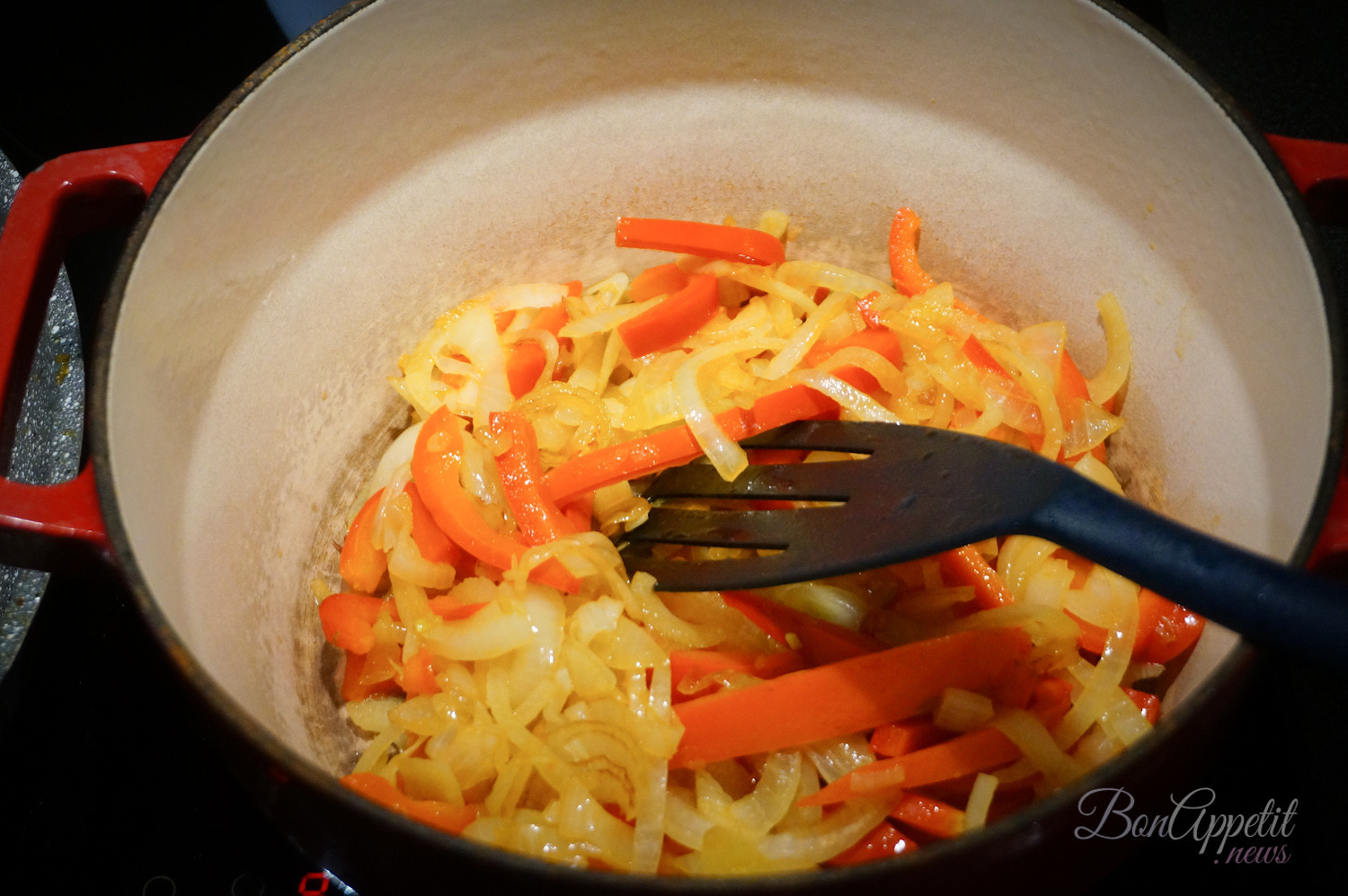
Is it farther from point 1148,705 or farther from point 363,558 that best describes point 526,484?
point 1148,705

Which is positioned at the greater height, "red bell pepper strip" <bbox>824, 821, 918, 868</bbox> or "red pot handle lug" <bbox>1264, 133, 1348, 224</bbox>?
"red pot handle lug" <bbox>1264, 133, 1348, 224</bbox>

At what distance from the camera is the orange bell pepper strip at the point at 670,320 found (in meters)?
1.72

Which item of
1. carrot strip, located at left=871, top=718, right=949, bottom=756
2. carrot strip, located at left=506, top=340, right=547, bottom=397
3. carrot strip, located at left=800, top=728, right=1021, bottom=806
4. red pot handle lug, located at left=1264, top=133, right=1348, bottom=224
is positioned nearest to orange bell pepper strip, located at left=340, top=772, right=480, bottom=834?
carrot strip, located at left=800, top=728, right=1021, bottom=806

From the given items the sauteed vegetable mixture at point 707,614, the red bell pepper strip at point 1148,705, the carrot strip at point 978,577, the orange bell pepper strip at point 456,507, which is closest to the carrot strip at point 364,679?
the sauteed vegetable mixture at point 707,614

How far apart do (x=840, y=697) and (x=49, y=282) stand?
1.24m

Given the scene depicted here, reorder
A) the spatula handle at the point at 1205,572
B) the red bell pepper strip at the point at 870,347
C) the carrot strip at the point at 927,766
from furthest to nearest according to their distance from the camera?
the red bell pepper strip at the point at 870,347
the carrot strip at the point at 927,766
the spatula handle at the point at 1205,572

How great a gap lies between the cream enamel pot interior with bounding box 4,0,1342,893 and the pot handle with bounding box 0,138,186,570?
58mm

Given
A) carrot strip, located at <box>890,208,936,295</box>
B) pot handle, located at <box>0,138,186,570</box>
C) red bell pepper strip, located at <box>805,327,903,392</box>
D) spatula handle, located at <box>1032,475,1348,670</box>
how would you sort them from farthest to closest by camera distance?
carrot strip, located at <box>890,208,936,295</box>
red bell pepper strip, located at <box>805,327,903,392</box>
pot handle, located at <box>0,138,186,570</box>
spatula handle, located at <box>1032,475,1348,670</box>

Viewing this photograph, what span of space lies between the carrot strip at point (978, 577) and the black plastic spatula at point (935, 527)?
0.23 meters

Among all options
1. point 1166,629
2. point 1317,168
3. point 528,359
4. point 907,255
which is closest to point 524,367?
point 528,359

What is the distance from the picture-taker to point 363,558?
5.11 ft

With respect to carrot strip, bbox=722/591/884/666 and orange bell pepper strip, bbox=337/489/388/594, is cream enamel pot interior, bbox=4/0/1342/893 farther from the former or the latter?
carrot strip, bbox=722/591/884/666

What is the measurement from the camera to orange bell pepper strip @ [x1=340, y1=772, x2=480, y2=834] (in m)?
1.25

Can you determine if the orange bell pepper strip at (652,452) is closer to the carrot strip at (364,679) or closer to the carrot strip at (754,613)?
the carrot strip at (754,613)
